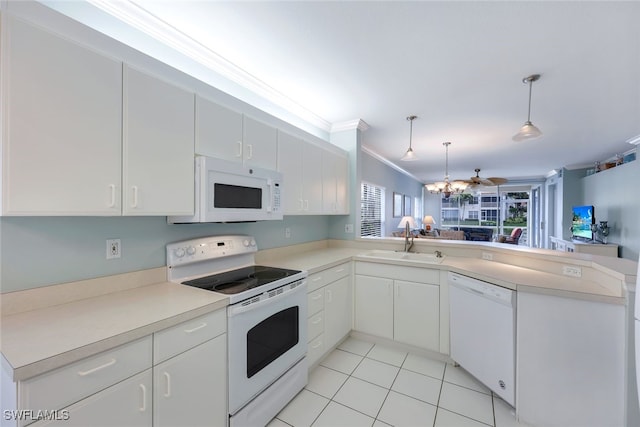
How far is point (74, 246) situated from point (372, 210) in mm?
4800

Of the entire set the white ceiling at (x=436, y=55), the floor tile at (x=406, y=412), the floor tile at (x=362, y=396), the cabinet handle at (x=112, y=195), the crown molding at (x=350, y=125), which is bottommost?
the floor tile at (x=362, y=396)

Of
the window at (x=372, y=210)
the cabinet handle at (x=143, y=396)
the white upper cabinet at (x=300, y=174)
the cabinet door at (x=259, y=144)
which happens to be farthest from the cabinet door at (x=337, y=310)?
the window at (x=372, y=210)

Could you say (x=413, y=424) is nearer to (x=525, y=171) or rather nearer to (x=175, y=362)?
(x=175, y=362)

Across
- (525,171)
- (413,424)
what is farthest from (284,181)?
(525,171)

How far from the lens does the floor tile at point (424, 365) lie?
2.23m

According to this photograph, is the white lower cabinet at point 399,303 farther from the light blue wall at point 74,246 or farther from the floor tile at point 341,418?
the light blue wall at point 74,246

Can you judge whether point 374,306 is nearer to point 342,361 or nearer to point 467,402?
point 342,361

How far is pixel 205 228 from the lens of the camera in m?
2.04

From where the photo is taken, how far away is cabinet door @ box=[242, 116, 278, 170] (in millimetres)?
1996

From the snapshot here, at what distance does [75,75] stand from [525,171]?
9.42 metres

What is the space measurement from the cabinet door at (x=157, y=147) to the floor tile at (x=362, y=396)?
5.74ft

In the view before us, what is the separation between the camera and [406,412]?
5.90 feet

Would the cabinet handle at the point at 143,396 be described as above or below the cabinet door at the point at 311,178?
below

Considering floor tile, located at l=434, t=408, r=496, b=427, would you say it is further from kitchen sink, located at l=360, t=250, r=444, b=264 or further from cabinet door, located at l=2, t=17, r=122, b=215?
cabinet door, located at l=2, t=17, r=122, b=215
